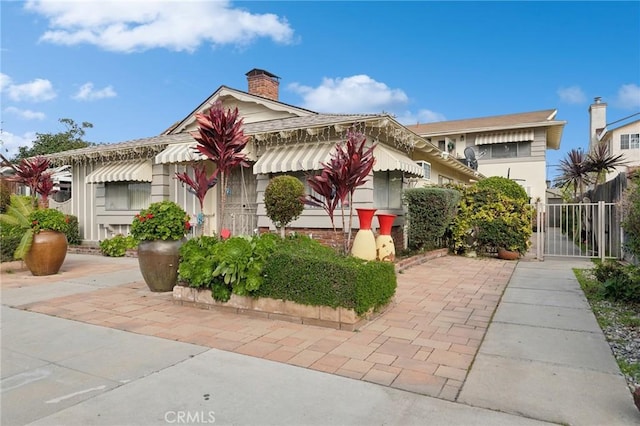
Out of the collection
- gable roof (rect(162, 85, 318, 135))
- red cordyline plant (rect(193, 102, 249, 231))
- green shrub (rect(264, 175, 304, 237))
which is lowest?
green shrub (rect(264, 175, 304, 237))

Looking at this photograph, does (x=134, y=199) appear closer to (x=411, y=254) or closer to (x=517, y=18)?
(x=411, y=254)

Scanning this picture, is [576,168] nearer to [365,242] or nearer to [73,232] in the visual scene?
[365,242]

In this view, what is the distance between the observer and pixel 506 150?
24.7 metres

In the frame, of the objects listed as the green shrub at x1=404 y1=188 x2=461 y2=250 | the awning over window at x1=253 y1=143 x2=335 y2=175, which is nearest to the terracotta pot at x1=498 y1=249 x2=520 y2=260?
the green shrub at x1=404 y1=188 x2=461 y2=250

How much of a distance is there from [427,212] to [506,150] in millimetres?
16831

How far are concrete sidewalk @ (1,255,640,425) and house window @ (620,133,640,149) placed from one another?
Answer: 2996 cm

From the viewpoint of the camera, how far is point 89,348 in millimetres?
4238

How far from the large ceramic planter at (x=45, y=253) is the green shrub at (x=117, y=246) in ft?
11.4

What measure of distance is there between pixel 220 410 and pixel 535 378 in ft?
8.70

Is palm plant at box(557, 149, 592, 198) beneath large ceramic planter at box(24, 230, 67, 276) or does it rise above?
above

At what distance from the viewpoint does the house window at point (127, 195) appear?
1366 centimetres

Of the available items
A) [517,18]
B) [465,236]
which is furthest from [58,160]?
[517,18]

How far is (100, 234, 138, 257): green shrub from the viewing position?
12.4m

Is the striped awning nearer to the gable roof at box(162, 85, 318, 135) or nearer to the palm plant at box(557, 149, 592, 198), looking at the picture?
the palm plant at box(557, 149, 592, 198)
